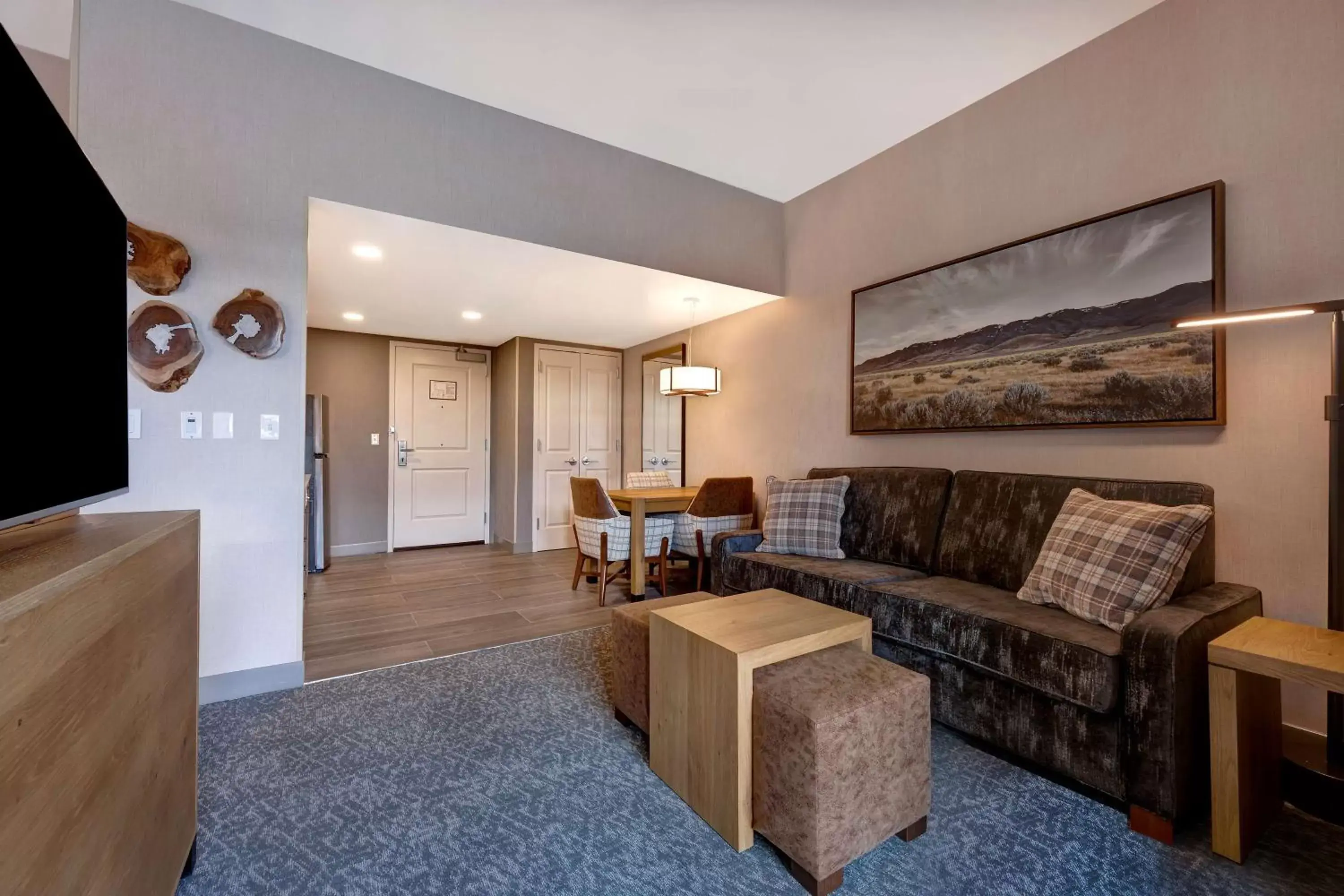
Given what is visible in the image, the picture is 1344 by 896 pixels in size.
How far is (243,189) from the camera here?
2.34m

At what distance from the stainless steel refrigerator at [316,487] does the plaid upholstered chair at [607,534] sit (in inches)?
96.2

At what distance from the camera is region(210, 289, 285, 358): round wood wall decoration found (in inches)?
89.7

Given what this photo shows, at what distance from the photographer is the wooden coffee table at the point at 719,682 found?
1459 mm

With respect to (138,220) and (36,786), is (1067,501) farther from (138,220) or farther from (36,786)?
(138,220)

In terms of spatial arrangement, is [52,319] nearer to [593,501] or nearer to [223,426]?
[223,426]

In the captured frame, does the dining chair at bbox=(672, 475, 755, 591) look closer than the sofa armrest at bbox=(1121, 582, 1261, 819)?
No

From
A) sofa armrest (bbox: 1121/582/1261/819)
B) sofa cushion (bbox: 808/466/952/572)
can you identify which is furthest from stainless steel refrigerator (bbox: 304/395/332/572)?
sofa armrest (bbox: 1121/582/1261/819)

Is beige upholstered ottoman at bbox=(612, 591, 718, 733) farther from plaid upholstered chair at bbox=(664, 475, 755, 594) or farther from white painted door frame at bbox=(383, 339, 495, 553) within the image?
white painted door frame at bbox=(383, 339, 495, 553)

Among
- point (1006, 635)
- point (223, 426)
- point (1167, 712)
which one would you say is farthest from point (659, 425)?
point (1167, 712)

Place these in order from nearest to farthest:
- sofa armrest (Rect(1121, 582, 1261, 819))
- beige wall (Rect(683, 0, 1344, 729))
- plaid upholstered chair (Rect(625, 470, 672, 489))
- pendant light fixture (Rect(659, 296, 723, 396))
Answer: sofa armrest (Rect(1121, 582, 1261, 819))
beige wall (Rect(683, 0, 1344, 729))
pendant light fixture (Rect(659, 296, 723, 396))
plaid upholstered chair (Rect(625, 470, 672, 489))

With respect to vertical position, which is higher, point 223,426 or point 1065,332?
point 1065,332

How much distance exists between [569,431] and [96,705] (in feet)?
16.7

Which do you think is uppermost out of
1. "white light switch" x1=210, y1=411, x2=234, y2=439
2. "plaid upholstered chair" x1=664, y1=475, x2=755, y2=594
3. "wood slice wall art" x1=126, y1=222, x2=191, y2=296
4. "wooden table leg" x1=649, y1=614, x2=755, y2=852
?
"wood slice wall art" x1=126, y1=222, x2=191, y2=296

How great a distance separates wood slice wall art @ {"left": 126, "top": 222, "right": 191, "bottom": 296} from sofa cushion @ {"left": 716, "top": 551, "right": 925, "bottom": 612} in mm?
2904
